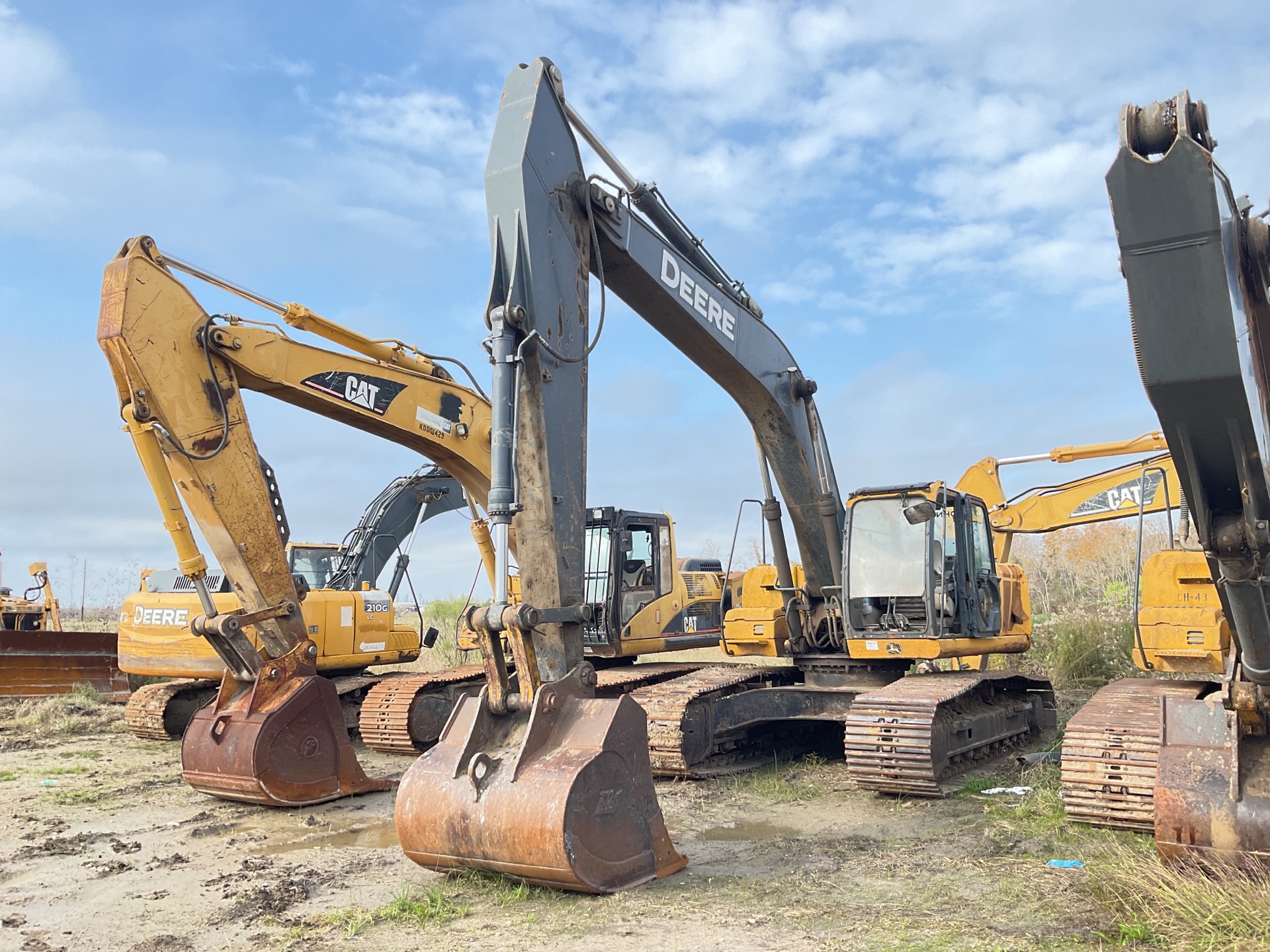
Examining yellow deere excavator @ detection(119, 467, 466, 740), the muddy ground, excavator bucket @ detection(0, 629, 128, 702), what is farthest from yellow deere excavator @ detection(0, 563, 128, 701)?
the muddy ground

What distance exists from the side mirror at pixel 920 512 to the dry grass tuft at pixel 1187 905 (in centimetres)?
403

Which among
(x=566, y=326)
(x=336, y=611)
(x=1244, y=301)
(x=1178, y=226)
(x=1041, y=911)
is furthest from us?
(x=336, y=611)

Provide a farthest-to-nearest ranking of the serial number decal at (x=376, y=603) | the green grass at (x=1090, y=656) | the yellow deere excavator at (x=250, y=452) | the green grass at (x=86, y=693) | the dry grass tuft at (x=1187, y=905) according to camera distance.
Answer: the green grass at (x=86, y=693)
the green grass at (x=1090, y=656)
the serial number decal at (x=376, y=603)
the yellow deere excavator at (x=250, y=452)
the dry grass tuft at (x=1187, y=905)

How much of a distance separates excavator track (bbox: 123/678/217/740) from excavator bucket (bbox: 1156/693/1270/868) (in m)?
10.1

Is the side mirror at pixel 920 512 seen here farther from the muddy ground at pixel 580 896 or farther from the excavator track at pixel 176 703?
the excavator track at pixel 176 703

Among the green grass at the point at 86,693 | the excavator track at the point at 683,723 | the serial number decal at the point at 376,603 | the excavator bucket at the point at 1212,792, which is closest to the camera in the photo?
the excavator bucket at the point at 1212,792

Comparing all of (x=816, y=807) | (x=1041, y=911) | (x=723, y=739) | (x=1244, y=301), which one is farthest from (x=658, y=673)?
(x=1244, y=301)

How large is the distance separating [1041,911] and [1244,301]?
291 cm

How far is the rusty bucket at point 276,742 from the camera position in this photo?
789cm

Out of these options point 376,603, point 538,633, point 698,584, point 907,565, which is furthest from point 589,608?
point 376,603

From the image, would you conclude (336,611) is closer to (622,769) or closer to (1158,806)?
(622,769)

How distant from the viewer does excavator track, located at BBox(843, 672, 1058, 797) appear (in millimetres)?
7789

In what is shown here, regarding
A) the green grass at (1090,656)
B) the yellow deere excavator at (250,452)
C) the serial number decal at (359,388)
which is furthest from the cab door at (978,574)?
the serial number decal at (359,388)

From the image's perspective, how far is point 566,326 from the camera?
6.51 meters
